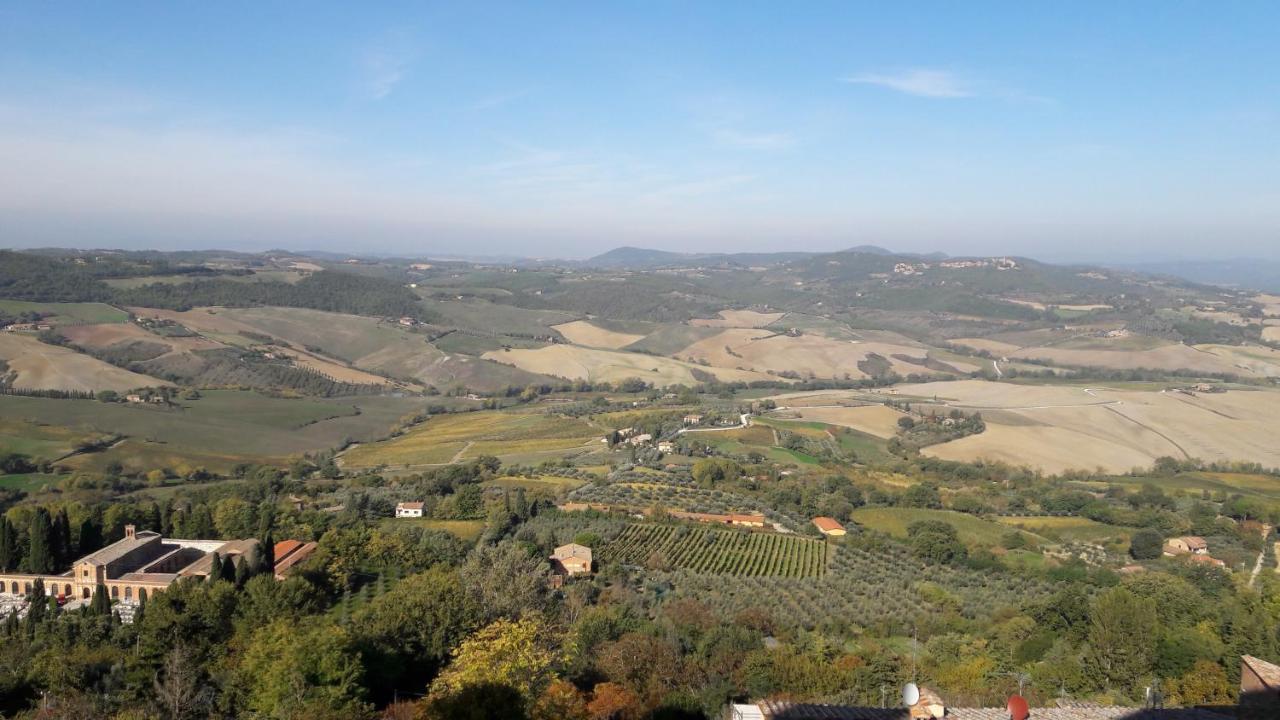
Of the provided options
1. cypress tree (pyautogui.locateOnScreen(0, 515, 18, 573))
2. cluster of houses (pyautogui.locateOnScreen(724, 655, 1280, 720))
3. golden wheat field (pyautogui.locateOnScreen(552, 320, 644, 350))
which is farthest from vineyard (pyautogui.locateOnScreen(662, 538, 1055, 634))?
golden wheat field (pyautogui.locateOnScreen(552, 320, 644, 350))

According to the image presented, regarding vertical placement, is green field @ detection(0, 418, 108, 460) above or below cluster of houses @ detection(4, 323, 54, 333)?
below

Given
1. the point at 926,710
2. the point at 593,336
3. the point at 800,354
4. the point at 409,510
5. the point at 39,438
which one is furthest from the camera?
the point at 593,336

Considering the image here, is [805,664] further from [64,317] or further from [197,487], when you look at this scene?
[64,317]

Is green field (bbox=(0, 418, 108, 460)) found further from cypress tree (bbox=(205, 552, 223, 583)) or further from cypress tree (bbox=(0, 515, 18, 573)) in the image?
cypress tree (bbox=(205, 552, 223, 583))

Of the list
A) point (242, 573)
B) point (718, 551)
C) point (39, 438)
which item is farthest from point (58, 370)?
point (718, 551)

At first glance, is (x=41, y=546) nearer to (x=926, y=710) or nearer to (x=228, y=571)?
(x=228, y=571)
